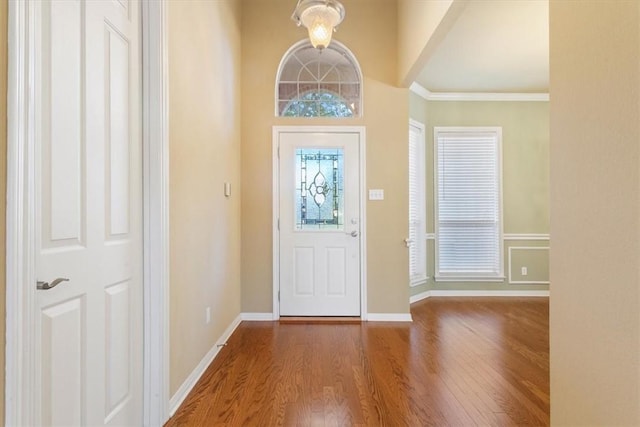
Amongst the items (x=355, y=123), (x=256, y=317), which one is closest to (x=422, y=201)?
(x=355, y=123)

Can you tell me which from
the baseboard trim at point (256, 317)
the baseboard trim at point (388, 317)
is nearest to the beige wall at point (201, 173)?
the baseboard trim at point (256, 317)

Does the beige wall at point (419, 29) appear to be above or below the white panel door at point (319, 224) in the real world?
above

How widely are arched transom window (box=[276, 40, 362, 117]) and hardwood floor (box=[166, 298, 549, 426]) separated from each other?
2287 millimetres

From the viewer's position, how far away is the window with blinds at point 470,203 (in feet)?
15.0

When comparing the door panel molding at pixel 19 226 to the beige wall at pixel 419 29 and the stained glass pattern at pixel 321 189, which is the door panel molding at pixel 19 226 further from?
the stained glass pattern at pixel 321 189

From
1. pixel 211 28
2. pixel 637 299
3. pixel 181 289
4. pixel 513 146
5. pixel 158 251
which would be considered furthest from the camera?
pixel 513 146

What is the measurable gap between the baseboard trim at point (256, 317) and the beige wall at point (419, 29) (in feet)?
9.17

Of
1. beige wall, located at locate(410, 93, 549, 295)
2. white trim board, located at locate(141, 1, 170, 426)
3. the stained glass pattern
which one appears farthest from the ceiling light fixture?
beige wall, located at locate(410, 93, 549, 295)

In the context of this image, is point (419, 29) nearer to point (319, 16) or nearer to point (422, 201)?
point (319, 16)

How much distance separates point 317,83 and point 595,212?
3059 mm

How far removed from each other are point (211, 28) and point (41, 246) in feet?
7.10

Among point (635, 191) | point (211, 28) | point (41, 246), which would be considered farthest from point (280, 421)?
point (211, 28)

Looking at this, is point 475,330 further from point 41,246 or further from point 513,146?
point 41,246

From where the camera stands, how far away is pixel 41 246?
1.06 metres
